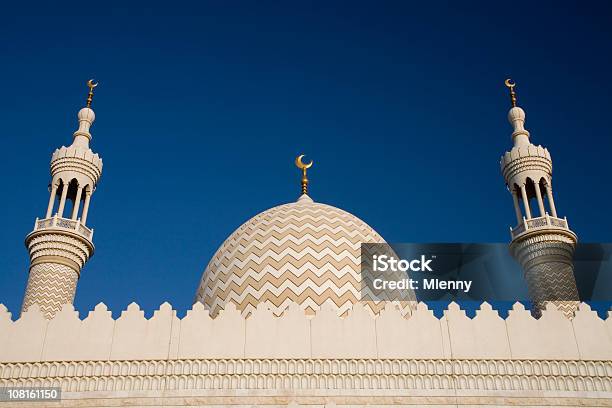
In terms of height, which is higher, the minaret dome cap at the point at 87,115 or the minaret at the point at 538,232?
the minaret dome cap at the point at 87,115

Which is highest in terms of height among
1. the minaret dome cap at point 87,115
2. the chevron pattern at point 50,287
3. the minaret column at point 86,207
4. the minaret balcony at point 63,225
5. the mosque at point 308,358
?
the minaret dome cap at point 87,115

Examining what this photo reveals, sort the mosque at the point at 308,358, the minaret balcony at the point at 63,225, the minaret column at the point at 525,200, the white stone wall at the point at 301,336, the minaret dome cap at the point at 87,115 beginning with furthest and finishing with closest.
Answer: the minaret dome cap at the point at 87,115, the minaret column at the point at 525,200, the minaret balcony at the point at 63,225, the white stone wall at the point at 301,336, the mosque at the point at 308,358

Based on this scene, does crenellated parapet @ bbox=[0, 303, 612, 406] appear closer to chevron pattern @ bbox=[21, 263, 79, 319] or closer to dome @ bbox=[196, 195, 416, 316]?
dome @ bbox=[196, 195, 416, 316]

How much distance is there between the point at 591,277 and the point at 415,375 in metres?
8.12

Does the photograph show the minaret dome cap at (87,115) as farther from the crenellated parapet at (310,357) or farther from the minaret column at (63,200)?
the crenellated parapet at (310,357)

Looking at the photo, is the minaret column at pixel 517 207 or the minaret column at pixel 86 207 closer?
the minaret column at pixel 86 207

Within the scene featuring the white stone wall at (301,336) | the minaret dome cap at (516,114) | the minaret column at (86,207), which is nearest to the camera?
the white stone wall at (301,336)

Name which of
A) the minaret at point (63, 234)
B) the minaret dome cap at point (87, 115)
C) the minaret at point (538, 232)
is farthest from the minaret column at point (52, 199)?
the minaret at point (538, 232)

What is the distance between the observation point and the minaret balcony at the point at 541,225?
1334 cm

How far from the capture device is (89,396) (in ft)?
27.1

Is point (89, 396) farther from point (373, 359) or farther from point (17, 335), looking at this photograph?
point (373, 359)

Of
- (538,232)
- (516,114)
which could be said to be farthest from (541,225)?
(516,114)

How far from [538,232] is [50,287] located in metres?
8.80

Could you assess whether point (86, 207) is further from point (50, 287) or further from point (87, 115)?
point (87, 115)
